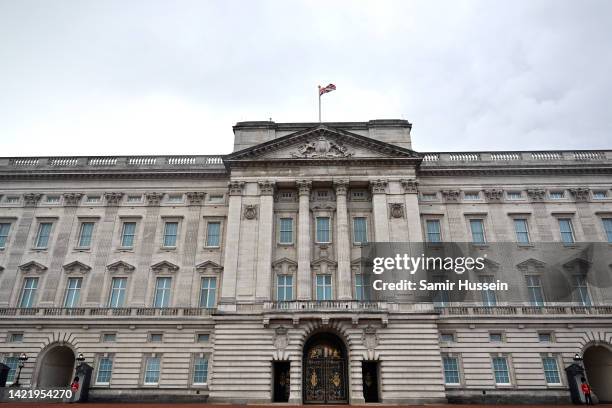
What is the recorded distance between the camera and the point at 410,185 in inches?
1458

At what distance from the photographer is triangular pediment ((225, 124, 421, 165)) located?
3759 centimetres

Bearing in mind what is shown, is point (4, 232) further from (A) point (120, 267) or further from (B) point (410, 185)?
(B) point (410, 185)

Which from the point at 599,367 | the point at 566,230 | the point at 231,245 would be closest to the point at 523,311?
the point at 599,367

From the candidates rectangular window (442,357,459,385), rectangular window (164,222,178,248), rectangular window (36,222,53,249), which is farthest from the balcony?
rectangular window (36,222,53,249)

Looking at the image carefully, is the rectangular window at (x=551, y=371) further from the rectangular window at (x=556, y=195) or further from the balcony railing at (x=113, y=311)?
the balcony railing at (x=113, y=311)

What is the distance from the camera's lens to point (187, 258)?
37.2m

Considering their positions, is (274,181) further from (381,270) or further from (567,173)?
(567,173)

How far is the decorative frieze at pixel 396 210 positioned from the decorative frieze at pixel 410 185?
4.92ft

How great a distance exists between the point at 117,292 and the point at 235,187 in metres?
13.0

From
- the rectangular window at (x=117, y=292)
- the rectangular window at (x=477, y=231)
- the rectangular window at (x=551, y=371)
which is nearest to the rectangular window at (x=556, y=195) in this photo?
the rectangular window at (x=477, y=231)

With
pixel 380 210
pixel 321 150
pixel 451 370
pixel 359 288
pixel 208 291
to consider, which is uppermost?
pixel 321 150

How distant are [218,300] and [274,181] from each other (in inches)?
427

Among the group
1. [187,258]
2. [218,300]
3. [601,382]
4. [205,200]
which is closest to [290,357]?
Result: [218,300]

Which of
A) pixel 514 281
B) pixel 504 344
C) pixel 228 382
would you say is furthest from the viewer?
pixel 514 281
